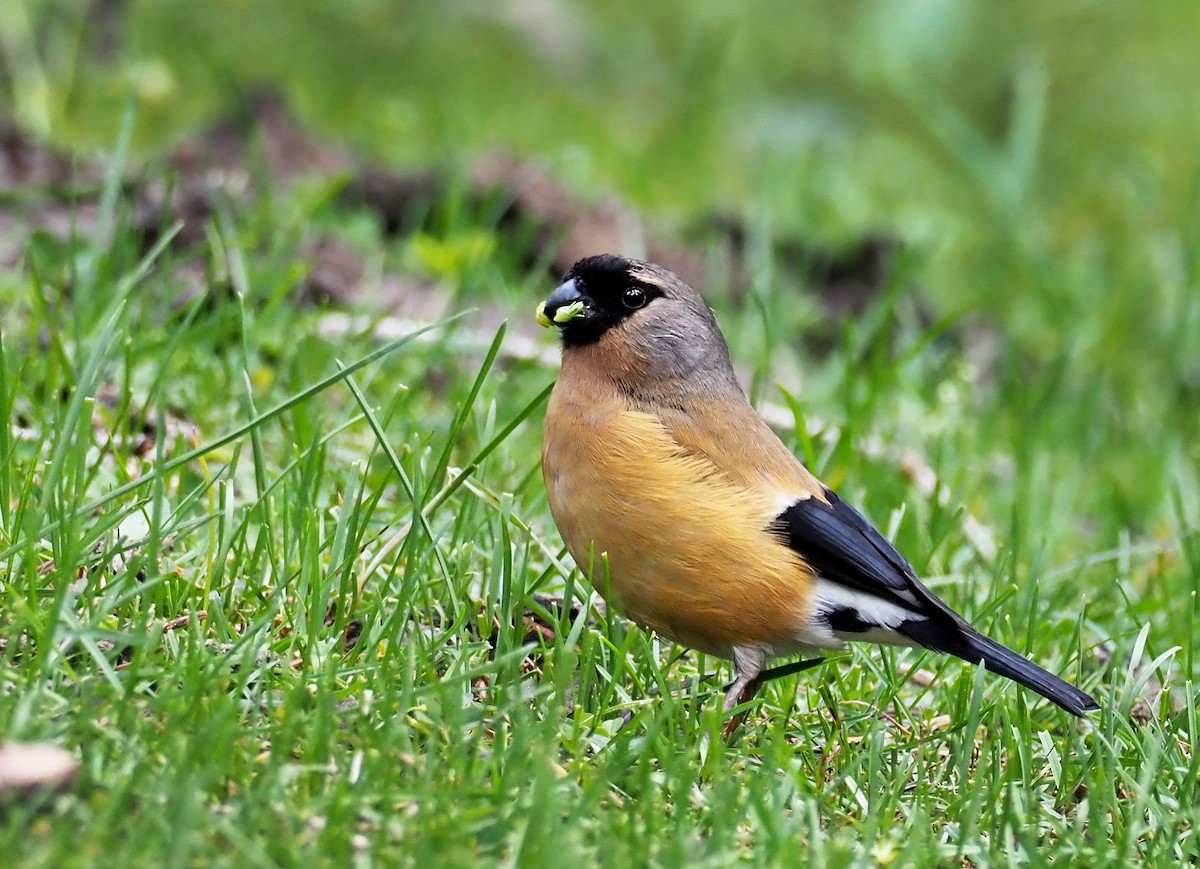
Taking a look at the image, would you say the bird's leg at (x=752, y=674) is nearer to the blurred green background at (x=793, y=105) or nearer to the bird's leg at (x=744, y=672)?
the bird's leg at (x=744, y=672)

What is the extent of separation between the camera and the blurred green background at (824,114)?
8016 millimetres

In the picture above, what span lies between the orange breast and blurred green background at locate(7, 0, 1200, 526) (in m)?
2.29

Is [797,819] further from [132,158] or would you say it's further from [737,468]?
[132,158]

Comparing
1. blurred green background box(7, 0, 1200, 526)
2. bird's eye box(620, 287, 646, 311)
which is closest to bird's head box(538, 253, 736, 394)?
bird's eye box(620, 287, 646, 311)

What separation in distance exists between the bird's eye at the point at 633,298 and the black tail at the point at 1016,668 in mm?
1419

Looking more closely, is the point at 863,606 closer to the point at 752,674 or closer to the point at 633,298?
the point at 752,674

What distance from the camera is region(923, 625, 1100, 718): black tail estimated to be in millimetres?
3844

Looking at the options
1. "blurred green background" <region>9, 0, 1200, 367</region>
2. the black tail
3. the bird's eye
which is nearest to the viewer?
the black tail

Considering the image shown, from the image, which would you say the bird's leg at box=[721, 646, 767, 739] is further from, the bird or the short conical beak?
the short conical beak

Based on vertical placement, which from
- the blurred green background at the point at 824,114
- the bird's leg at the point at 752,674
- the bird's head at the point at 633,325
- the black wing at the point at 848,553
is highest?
the blurred green background at the point at 824,114

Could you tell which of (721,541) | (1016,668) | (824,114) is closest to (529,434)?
(721,541)

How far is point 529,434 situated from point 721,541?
6.55ft

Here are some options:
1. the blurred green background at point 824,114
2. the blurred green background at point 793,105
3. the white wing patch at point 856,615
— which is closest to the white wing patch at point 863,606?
the white wing patch at point 856,615

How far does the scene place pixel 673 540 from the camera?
3982mm
